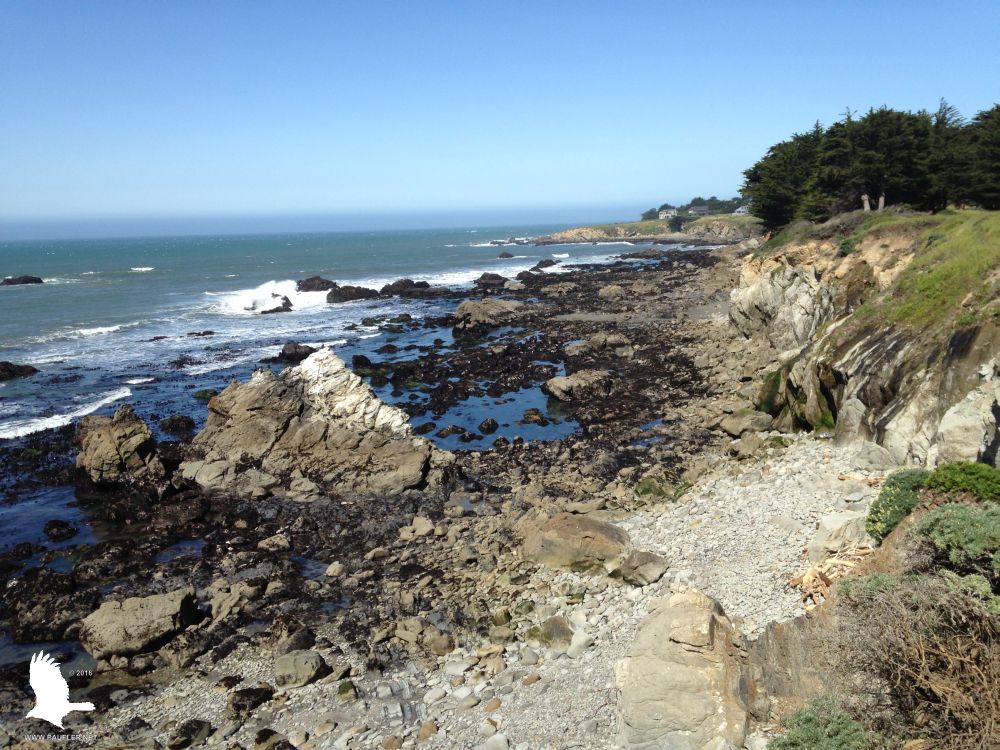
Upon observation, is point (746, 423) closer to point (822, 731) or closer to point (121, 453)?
point (822, 731)

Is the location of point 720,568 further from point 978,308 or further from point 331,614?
point 978,308

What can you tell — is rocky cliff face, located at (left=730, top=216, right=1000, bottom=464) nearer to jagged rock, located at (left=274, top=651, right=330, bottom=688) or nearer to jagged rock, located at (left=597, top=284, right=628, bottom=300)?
jagged rock, located at (left=274, top=651, right=330, bottom=688)

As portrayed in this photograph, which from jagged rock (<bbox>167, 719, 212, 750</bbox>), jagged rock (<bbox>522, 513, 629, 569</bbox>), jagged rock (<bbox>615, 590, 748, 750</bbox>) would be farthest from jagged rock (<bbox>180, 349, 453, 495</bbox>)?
jagged rock (<bbox>615, 590, 748, 750</bbox>)

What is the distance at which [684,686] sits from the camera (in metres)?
9.54

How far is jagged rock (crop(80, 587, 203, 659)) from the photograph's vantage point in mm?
14500

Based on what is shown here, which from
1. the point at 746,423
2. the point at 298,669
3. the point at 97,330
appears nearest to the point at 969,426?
the point at 746,423

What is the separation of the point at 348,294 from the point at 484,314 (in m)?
24.8

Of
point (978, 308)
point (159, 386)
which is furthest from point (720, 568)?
point (159, 386)

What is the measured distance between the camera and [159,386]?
36469 millimetres

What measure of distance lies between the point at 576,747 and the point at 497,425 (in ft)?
63.0

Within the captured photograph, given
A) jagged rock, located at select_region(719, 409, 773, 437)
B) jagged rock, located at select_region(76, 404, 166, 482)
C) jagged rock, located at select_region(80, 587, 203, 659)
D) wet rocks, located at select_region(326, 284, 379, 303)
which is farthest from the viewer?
wet rocks, located at select_region(326, 284, 379, 303)

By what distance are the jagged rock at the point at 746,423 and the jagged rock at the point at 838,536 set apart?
11398 mm

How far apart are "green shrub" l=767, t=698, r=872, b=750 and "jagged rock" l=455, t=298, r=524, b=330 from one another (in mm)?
43712

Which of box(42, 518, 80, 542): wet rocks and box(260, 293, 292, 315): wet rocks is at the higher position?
box(260, 293, 292, 315): wet rocks
